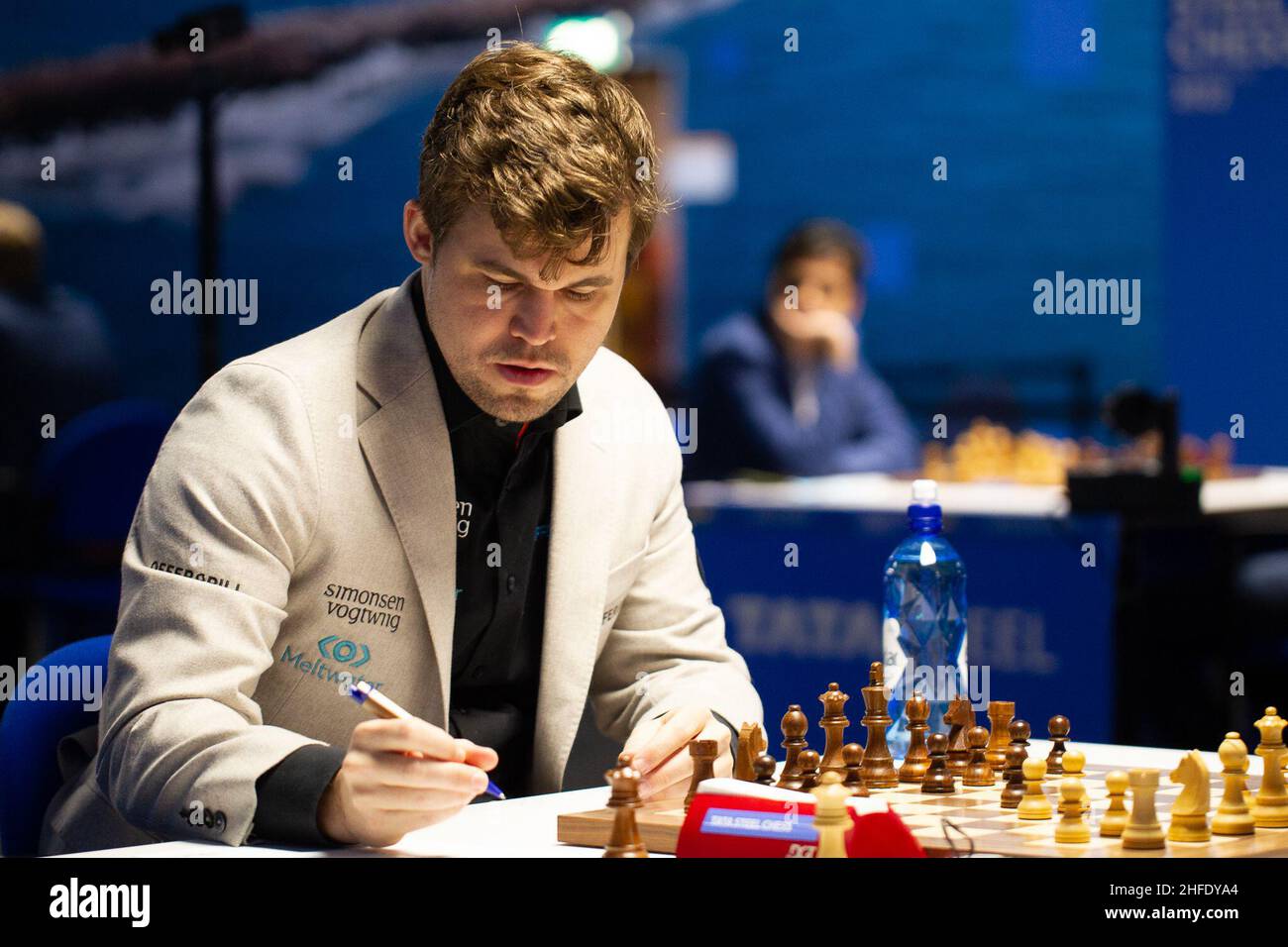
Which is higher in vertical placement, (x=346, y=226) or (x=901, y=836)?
(x=346, y=226)

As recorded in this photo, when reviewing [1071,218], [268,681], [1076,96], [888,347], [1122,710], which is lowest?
[1122,710]

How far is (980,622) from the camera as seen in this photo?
461 centimetres

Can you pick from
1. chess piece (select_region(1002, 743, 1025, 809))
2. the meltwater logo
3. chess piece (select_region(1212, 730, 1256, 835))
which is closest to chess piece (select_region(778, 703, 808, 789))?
chess piece (select_region(1002, 743, 1025, 809))

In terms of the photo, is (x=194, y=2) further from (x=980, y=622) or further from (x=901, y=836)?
(x=901, y=836)

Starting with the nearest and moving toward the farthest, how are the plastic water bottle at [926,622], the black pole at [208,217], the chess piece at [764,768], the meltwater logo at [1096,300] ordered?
the chess piece at [764,768] < the plastic water bottle at [926,622] < the black pole at [208,217] < the meltwater logo at [1096,300]

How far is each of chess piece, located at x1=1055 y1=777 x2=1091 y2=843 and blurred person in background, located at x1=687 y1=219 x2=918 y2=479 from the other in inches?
186

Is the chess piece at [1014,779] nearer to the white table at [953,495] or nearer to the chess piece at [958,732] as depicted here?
the chess piece at [958,732]

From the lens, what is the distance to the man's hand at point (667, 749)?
1806 mm

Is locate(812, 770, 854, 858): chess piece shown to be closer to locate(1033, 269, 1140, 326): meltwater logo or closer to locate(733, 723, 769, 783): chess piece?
locate(733, 723, 769, 783): chess piece

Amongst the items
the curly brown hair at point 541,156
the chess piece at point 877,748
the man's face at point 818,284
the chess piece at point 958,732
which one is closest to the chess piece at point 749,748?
the chess piece at point 877,748

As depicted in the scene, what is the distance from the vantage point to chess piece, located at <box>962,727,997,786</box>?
186cm

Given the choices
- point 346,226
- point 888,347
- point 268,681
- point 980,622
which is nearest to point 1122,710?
point 980,622

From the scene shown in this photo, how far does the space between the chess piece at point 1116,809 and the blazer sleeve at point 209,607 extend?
779 mm

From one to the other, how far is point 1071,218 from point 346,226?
4393 millimetres
